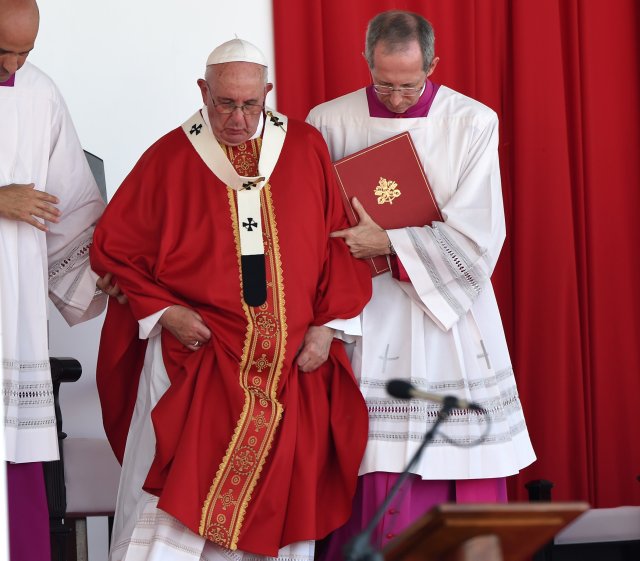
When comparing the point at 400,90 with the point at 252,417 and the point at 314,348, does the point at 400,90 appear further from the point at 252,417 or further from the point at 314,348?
the point at 252,417

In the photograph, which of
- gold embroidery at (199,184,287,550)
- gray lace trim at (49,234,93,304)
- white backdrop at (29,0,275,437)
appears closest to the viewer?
gold embroidery at (199,184,287,550)

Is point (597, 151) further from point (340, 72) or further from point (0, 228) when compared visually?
point (0, 228)

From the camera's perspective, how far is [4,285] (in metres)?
4.51

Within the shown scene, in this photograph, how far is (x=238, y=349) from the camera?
14.6 ft

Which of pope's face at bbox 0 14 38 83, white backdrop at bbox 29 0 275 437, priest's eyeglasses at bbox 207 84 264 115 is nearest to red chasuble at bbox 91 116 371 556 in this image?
priest's eyeglasses at bbox 207 84 264 115

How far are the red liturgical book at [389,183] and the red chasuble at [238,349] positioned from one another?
0.10 meters

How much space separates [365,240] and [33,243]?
1.22 meters

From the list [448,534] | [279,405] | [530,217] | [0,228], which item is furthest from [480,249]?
[448,534]

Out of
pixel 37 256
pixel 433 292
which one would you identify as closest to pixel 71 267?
pixel 37 256

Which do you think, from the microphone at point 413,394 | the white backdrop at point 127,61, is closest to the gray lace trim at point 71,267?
the white backdrop at point 127,61

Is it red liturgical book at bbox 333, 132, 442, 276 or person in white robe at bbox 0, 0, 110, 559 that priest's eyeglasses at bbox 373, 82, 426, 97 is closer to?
red liturgical book at bbox 333, 132, 442, 276

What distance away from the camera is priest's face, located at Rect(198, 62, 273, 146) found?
4426 millimetres

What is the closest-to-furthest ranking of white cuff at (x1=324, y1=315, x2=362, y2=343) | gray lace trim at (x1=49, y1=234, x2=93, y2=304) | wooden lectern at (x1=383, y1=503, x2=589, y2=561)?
wooden lectern at (x1=383, y1=503, x2=589, y2=561) < white cuff at (x1=324, y1=315, x2=362, y2=343) < gray lace trim at (x1=49, y1=234, x2=93, y2=304)

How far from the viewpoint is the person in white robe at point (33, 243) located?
446 cm
